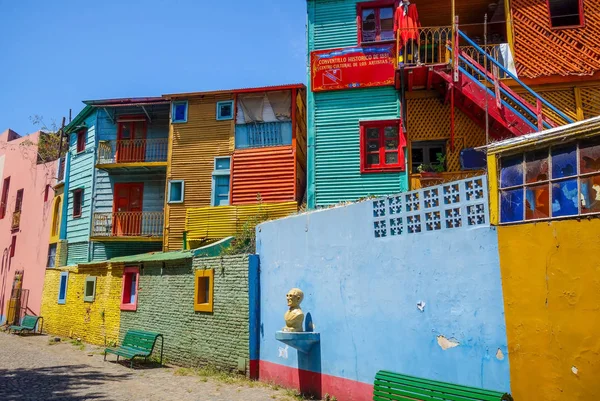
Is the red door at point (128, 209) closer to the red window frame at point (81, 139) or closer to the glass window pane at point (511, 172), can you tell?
the red window frame at point (81, 139)

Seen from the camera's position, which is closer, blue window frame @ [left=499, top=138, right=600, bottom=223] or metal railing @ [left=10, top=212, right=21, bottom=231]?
blue window frame @ [left=499, top=138, right=600, bottom=223]

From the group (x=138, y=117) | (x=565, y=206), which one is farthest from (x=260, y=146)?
(x=565, y=206)

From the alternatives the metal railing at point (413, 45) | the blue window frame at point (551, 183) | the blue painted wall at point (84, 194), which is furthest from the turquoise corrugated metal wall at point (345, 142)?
the blue painted wall at point (84, 194)

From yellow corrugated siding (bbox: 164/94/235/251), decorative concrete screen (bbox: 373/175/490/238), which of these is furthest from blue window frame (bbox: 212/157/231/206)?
decorative concrete screen (bbox: 373/175/490/238)

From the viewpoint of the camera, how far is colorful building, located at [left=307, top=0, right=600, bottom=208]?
11.8 meters

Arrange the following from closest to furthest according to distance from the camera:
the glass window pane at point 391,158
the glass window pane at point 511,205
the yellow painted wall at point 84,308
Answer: the glass window pane at point 511,205, the glass window pane at point 391,158, the yellow painted wall at point 84,308

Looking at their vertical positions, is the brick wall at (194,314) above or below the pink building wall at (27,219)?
below

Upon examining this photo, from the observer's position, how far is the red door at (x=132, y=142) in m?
19.7

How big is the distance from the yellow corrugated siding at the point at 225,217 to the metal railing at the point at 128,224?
401 centimetres

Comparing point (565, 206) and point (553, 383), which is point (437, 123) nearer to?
point (565, 206)

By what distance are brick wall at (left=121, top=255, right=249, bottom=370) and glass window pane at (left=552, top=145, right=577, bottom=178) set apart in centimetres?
700

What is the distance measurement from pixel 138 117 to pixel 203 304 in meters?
11.3

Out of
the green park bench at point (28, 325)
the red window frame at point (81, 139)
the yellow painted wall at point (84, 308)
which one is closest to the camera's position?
the yellow painted wall at point (84, 308)

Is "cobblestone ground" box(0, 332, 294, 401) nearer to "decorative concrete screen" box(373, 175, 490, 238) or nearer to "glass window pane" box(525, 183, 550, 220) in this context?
"decorative concrete screen" box(373, 175, 490, 238)
